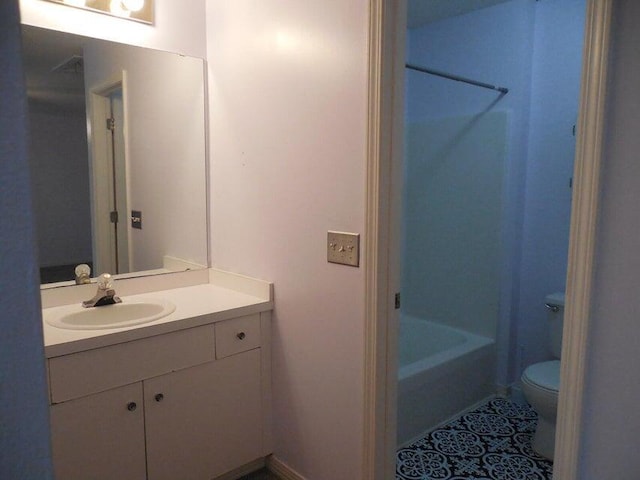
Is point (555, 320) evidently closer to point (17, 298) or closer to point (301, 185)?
point (301, 185)

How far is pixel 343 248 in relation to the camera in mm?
1686

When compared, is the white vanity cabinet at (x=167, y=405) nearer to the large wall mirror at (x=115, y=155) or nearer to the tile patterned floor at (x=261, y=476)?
the tile patterned floor at (x=261, y=476)

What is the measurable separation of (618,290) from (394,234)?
681mm

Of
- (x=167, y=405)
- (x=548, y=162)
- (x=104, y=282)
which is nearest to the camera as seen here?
(x=167, y=405)

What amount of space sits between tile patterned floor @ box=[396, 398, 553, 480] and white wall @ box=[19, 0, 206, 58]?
2220 millimetres

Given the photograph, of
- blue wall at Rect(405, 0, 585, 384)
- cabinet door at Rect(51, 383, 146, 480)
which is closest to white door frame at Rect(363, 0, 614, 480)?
cabinet door at Rect(51, 383, 146, 480)

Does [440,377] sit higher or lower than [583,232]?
lower

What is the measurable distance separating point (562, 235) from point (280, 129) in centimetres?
173

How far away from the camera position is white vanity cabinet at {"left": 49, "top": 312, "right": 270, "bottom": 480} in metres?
1.56

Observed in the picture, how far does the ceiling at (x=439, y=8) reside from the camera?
8.66 feet

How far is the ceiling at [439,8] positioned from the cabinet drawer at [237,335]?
1978mm

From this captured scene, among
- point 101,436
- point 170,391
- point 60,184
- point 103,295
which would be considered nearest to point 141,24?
point 60,184

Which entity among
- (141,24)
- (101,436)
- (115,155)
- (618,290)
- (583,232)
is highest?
(141,24)

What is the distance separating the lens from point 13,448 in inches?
14.7
